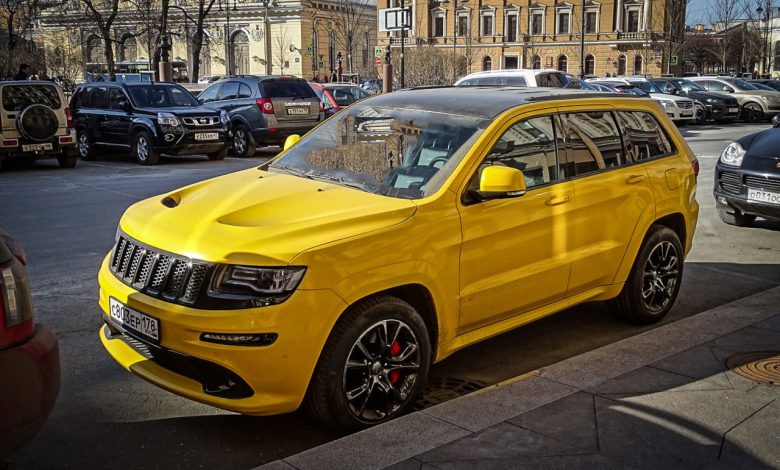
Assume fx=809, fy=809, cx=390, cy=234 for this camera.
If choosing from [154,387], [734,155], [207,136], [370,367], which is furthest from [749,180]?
[207,136]

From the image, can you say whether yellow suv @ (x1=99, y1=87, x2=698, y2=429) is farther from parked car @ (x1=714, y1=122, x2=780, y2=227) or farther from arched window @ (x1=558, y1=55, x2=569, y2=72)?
arched window @ (x1=558, y1=55, x2=569, y2=72)

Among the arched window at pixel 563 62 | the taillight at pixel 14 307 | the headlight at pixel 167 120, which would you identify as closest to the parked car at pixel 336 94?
the headlight at pixel 167 120

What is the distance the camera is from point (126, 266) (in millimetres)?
4258

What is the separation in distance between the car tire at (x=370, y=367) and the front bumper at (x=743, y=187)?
639cm

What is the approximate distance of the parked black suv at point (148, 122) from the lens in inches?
652

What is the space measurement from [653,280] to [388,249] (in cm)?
270

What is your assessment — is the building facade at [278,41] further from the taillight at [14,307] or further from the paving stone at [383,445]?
the taillight at [14,307]

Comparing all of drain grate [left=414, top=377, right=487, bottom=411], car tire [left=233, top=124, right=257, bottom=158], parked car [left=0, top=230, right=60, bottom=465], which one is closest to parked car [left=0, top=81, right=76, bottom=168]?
car tire [left=233, top=124, right=257, bottom=158]

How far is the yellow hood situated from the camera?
12.5 feet

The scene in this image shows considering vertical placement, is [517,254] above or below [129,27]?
below

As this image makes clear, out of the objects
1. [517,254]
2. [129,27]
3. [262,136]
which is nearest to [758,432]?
[517,254]

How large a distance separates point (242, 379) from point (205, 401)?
23cm

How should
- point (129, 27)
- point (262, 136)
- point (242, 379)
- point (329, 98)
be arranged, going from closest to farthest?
1. point (242, 379)
2. point (262, 136)
3. point (329, 98)
4. point (129, 27)

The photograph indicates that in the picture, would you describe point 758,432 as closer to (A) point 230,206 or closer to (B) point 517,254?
(B) point 517,254
